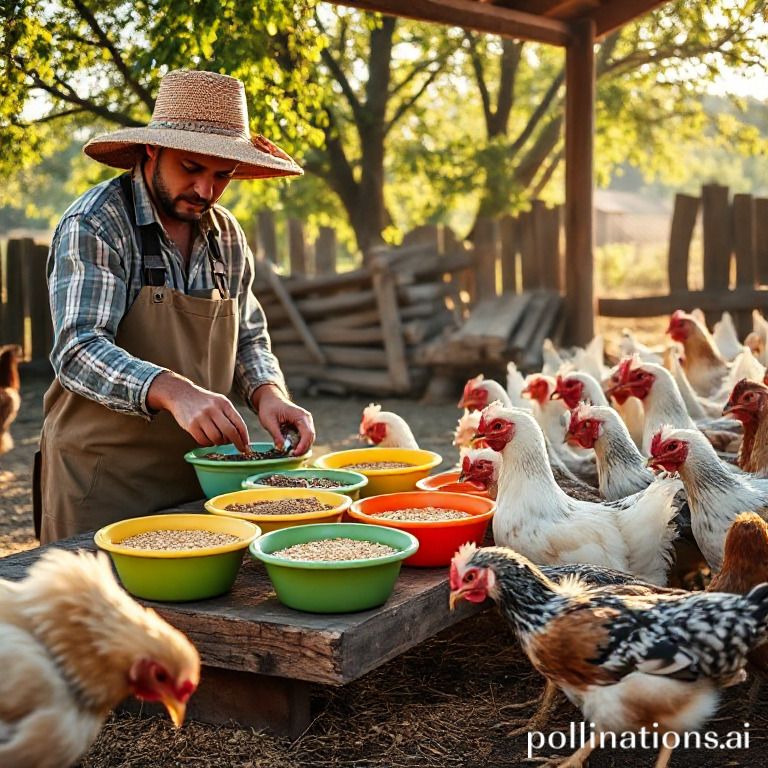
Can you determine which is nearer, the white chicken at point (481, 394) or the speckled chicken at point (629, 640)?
the speckled chicken at point (629, 640)

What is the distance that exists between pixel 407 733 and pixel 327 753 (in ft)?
1.00

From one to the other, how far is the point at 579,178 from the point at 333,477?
5670 mm

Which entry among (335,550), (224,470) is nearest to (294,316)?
(224,470)

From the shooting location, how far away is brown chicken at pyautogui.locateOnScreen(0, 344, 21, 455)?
789 centimetres

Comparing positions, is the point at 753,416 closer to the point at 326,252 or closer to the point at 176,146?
the point at 176,146

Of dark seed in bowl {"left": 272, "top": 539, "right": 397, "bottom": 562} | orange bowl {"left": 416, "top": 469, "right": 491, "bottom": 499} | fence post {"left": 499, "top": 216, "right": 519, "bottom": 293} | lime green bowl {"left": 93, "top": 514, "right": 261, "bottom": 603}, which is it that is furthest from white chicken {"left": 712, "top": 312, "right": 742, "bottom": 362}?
lime green bowl {"left": 93, "top": 514, "right": 261, "bottom": 603}

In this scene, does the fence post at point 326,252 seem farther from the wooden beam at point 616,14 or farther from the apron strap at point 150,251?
the apron strap at point 150,251

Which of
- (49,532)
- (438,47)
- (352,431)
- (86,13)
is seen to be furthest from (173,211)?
(438,47)

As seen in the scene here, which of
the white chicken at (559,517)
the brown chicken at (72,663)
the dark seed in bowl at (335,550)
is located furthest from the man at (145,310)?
the brown chicken at (72,663)

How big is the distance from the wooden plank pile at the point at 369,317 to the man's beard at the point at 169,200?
661 centimetres

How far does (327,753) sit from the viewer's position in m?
2.96

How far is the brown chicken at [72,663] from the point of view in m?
2.02

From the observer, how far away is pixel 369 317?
1078cm

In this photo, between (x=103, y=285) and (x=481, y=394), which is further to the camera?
(x=481, y=394)
